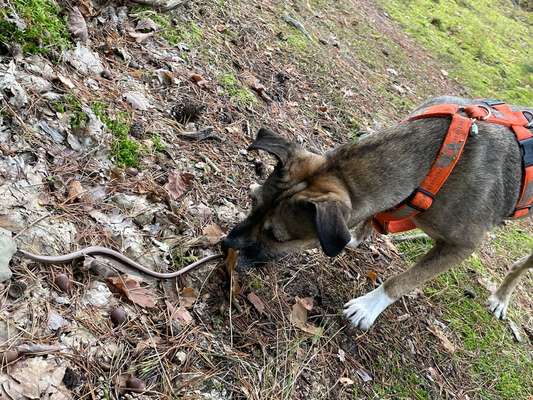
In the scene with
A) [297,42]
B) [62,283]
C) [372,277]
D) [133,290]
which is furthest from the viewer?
[297,42]

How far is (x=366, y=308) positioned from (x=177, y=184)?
1.68 meters

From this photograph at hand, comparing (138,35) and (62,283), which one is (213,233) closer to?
(62,283)

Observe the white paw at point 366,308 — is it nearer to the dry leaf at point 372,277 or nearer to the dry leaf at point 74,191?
the dry leaf at point 372,277

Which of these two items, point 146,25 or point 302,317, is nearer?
point 302,317

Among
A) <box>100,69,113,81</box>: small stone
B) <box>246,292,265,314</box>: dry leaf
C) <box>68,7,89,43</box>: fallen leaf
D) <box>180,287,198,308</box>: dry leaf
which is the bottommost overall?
<box>246,292,265,314</box>: dry leaf

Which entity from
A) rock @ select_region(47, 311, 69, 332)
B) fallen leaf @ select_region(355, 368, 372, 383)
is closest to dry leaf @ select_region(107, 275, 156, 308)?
rock @ select_region(47, 311, 69, 332)

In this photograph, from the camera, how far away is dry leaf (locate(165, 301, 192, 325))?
3.11 metres

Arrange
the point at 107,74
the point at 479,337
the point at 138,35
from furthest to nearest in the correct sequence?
the point at 138,35, the point at 479,337, the point at 107,74

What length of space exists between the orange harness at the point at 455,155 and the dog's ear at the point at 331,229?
0.88 meters

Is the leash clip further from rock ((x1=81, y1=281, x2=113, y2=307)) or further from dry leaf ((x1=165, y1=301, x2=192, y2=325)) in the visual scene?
rock ((x1=81, y1=281, x2=113, y2=307))

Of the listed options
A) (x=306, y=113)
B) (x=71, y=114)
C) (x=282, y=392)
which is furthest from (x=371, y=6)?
(x=282, y=392)

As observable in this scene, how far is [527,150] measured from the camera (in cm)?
405

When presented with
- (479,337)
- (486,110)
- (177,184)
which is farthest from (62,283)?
(479,337)

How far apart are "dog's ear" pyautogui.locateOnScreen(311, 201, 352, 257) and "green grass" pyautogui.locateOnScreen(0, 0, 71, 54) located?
2297 mm
